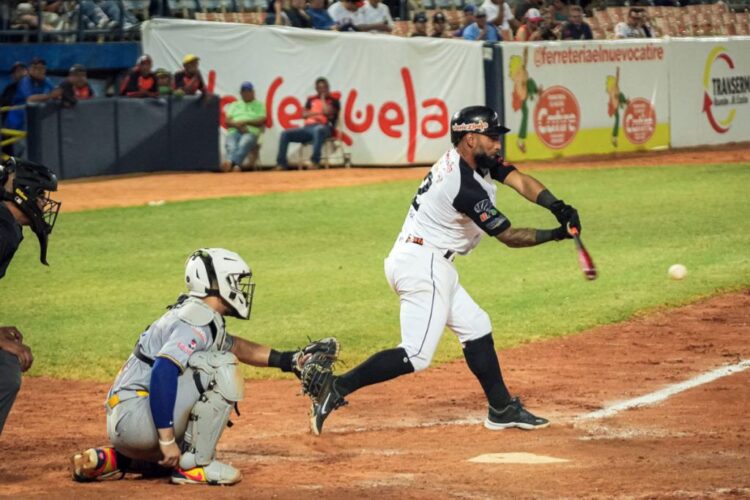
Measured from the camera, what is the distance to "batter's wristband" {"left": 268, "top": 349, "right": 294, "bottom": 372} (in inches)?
265

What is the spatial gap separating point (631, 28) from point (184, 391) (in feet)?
68.8

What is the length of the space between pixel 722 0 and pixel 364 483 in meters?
27.4

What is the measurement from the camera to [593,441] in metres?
7.14

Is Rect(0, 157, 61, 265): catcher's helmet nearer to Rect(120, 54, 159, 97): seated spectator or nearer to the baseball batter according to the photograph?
the baseball batter

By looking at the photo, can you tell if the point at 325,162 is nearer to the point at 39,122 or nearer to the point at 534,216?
the point at 39,122

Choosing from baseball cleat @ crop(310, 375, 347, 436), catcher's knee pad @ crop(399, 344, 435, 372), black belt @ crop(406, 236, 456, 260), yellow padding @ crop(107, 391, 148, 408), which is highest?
black belt @ crop(406, 236, 456, 260)

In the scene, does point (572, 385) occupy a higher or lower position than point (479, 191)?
lower

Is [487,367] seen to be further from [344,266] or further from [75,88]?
[75,88]

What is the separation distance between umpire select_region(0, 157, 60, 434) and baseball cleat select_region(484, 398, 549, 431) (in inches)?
109

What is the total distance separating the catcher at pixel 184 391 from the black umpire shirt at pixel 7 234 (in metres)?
0.82

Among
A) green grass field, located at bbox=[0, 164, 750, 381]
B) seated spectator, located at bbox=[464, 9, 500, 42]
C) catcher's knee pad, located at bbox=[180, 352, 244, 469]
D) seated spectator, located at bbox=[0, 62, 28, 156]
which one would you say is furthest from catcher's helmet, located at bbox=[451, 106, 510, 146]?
seated spectator, located at bbox=[464, 9, 500, 42]

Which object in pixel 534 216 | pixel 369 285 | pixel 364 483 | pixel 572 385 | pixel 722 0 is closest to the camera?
pixel 364 483

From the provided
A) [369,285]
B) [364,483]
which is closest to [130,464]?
[364,483]

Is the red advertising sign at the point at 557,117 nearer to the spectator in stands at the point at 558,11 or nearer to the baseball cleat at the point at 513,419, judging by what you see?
the spectator in stands at the point at 558,11
